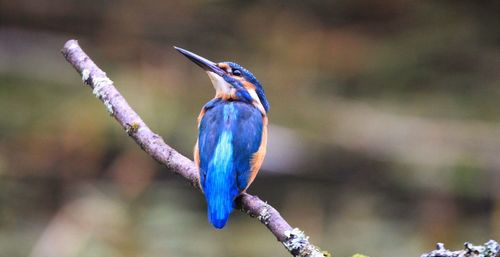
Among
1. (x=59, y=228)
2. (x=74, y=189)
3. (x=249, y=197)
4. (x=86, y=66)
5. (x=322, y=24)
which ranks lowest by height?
(x=249, y=197)

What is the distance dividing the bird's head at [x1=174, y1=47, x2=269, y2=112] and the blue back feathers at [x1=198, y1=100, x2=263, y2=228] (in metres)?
0.14

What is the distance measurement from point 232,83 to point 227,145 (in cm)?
56

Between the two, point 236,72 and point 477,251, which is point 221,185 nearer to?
point 236,72

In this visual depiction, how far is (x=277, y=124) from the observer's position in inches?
261

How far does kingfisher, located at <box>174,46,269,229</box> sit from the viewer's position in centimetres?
304

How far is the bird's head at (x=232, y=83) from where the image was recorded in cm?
367

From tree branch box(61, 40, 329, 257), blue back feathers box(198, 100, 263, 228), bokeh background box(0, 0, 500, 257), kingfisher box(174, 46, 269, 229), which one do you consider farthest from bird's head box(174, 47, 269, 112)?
bokeh background box(0, 0, 500, 257)

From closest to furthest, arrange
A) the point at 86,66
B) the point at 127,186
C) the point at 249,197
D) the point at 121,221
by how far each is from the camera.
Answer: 1. the point at 249,197
2. the point at 86,66
3. the point at 121,221
4. the point at 127,186

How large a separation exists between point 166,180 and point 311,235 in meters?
1.24

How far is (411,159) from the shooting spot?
256 inches

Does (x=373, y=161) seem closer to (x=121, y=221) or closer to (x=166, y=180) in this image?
(x=166, y=180)

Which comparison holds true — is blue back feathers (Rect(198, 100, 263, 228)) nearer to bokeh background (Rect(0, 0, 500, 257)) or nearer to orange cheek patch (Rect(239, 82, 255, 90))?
orange cheek patch (Rect(239, 82, 255, 90))

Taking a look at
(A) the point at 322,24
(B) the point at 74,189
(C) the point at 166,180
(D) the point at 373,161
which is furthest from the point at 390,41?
(B) the point at 74,189

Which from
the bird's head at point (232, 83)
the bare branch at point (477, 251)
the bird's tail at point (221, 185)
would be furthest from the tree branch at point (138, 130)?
the bare branch at point (477, 251)
